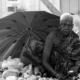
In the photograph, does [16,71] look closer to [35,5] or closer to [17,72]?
[17,72]

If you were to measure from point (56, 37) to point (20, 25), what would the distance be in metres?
0.91

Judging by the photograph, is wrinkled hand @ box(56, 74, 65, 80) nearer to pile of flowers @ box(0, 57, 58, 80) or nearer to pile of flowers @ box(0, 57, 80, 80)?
pile of flowers @ box(0, 57, 80, 80)

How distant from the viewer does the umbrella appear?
4207 mm

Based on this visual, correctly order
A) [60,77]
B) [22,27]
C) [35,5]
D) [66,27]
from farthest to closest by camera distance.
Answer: [35,5], [22,27], [66,27], [60,77]

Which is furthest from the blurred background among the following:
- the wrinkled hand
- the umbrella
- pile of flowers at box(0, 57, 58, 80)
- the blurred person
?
the wrinkled hand

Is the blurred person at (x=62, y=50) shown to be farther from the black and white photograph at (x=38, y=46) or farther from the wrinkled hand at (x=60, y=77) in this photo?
the wrinkled hand at (x=60, y=77)

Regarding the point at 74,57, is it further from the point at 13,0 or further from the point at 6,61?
the point at 13,0

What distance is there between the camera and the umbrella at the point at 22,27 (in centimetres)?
421

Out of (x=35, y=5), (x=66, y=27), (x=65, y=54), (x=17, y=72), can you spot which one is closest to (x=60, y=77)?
(x=65, y=54)

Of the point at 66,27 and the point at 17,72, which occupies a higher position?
the point at 66,27

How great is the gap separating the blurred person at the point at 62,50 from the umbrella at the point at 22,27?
687mm

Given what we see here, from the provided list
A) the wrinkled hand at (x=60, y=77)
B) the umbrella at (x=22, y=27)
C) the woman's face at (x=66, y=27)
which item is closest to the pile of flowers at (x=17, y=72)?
the wrinkled hand at (x=60, y=77)

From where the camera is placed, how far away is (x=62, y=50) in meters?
3.50

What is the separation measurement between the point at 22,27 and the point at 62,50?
0.99 metres
